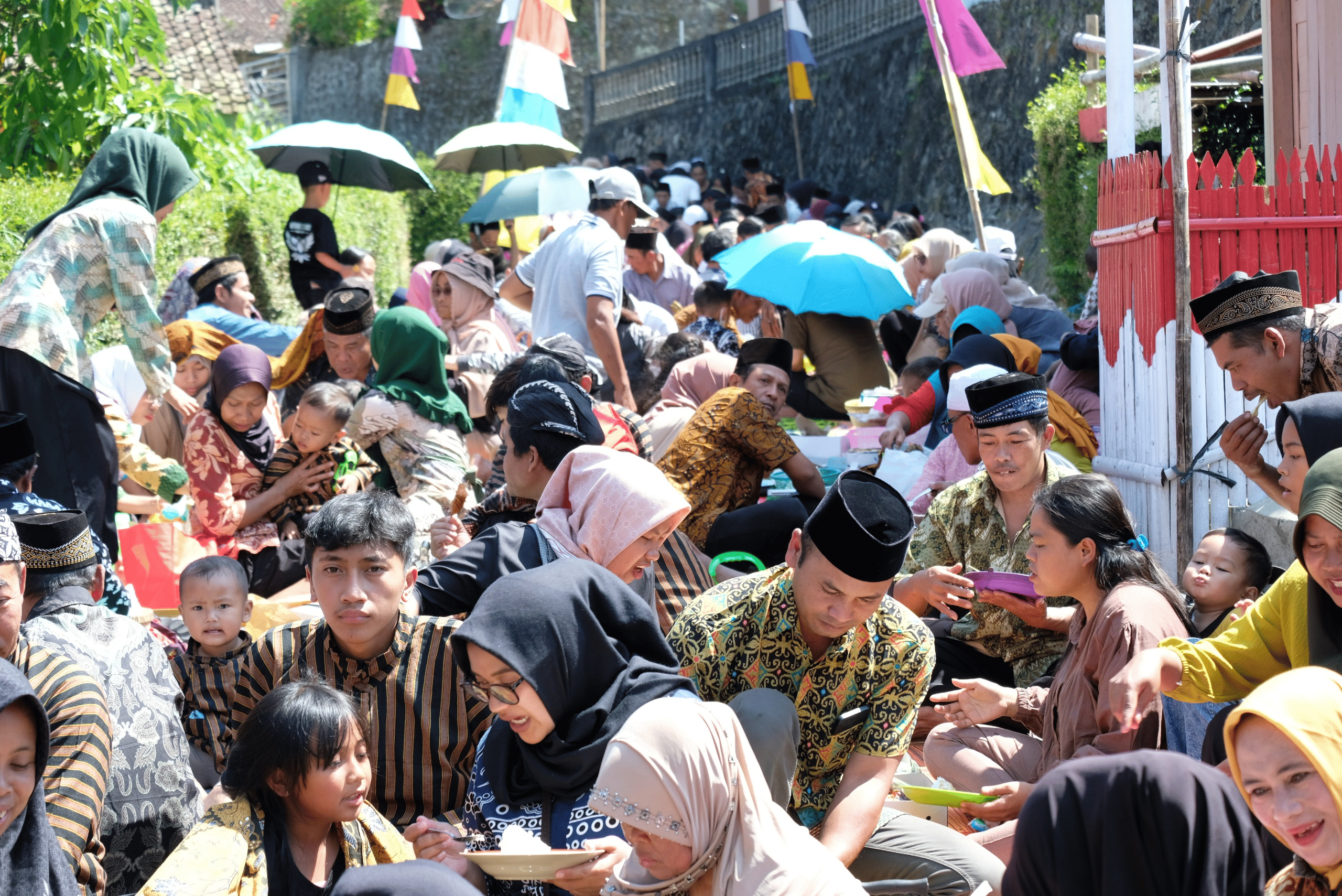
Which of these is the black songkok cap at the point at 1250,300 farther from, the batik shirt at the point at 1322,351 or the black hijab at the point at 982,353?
the black hijab at the point at 982,353

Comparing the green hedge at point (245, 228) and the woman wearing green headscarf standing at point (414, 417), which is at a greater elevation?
the green hedge at point (245, 228)

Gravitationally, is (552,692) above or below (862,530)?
below

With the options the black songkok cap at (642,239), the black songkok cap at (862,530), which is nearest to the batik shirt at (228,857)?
the black songkok cap at (862,530)

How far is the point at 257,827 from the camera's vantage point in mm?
2584

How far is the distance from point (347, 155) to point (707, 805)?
9.01 m

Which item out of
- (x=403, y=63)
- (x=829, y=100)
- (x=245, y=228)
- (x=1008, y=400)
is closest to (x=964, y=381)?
(x=1008, y=400)

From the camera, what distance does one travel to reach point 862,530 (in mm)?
2875

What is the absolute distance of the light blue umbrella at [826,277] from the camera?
309 inches

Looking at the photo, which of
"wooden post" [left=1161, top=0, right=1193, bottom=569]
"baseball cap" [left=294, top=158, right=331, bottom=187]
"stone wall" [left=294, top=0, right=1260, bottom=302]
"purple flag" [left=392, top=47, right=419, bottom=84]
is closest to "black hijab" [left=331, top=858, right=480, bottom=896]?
"wooden post" [left=1161, top=0, right=1193, bottom=569]

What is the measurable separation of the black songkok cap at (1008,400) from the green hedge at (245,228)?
6180 mm

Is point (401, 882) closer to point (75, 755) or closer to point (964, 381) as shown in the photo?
point (75, 755)

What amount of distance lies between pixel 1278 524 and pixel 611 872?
302 centimetres

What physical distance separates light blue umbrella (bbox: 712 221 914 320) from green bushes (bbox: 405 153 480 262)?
12.0 meters

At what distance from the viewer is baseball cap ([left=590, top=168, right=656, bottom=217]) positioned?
305 inches
